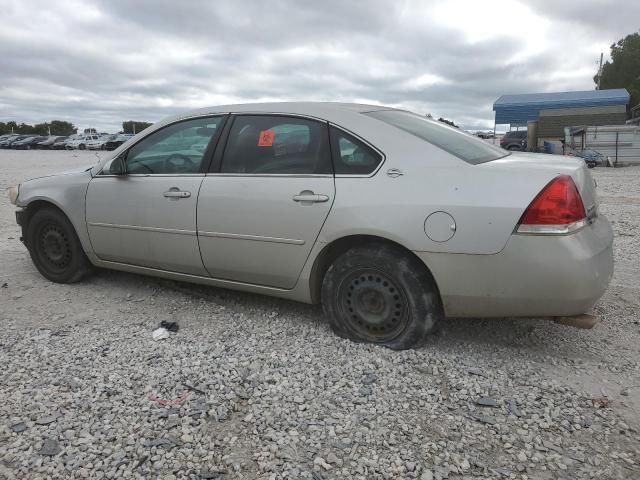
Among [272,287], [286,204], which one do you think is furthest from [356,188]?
[272,287]

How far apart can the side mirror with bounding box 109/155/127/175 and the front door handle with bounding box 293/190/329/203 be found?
165 centimetres

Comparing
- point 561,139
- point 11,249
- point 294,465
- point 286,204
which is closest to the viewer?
point 294,465

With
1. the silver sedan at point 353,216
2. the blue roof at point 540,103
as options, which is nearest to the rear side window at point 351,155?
the silver sedan at point 353,216

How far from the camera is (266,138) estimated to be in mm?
3586

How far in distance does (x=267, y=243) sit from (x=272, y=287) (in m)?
0.33

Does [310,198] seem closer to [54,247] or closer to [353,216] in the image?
[353,216]

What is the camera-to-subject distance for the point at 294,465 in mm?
2205

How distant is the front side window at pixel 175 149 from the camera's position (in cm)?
382

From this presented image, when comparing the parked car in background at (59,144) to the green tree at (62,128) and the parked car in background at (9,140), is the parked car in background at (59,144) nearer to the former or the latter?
the parked car in background at (9,140)

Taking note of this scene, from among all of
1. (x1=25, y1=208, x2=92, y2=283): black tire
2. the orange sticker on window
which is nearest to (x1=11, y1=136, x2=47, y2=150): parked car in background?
(x1=25, y1=208, x2=92, y2=283): black tire

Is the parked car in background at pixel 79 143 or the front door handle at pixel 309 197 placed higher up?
the parked car in background at pixel 79 143

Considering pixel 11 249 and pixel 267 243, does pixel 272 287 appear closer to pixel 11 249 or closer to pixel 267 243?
pixel 267 243

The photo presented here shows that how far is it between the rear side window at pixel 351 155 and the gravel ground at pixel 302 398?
1104 millimetres

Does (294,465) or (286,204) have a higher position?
(286,204)
